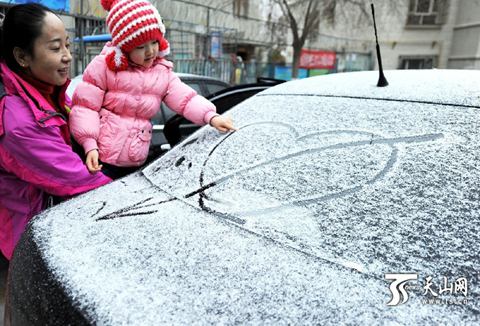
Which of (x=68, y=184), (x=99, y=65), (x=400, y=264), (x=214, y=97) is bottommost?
(x=68, y=184)

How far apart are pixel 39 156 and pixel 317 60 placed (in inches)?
691

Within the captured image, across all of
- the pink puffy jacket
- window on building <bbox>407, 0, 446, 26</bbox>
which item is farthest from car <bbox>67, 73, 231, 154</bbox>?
window on building <bbox>407, 0, 446, 26</bbox>

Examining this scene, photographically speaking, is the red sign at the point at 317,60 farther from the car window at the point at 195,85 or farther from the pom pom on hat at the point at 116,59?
the pom pom on hat at the point at 116,59

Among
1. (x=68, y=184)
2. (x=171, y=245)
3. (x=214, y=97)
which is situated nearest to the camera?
(x=171, y=245)

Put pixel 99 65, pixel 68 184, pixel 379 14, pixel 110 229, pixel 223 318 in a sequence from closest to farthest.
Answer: pixel 223 318, pixel 110 229, pixel 68 184, pixel 99 65, pixel 379 14

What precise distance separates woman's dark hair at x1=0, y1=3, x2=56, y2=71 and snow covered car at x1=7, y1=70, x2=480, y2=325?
2.19ft

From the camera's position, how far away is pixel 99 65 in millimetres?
1787

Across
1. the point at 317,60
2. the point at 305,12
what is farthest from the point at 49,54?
the point at 317,60

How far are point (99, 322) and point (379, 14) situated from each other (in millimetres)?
19709

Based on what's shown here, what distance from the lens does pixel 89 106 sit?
5.80ft

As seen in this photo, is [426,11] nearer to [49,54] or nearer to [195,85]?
[195,85]

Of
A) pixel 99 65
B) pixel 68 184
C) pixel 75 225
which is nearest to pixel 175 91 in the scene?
pixel 99 65

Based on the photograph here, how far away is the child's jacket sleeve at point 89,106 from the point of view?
1.72m

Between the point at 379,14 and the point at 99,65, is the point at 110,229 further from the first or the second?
the point at 379,14
